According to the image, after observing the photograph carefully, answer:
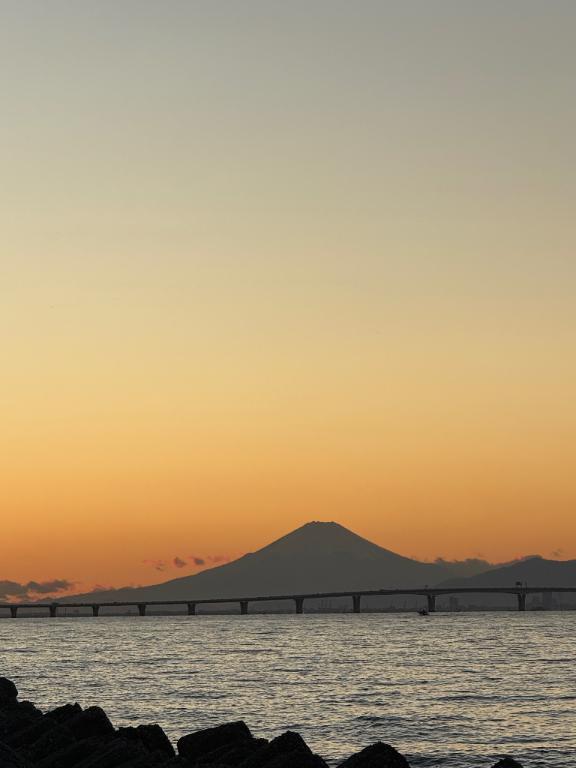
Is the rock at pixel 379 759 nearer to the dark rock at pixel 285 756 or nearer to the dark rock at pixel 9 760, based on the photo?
the dark rock at pixel 285 756

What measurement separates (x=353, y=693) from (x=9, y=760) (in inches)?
1977

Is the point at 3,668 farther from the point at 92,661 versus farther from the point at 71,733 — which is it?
the point at 71,733

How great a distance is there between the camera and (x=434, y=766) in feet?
154

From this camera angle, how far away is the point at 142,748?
104 feet

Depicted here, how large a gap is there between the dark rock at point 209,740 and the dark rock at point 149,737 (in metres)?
0.61

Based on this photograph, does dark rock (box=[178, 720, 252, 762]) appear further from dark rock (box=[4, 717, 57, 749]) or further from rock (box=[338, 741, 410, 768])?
rock (box=[338, 741, 410, 768])

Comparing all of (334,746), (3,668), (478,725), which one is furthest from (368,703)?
(3,668)

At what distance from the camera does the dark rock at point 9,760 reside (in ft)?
92.5

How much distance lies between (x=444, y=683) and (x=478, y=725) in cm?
2531

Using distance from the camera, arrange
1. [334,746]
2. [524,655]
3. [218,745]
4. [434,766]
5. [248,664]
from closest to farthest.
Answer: [218,745] → [434,766] → [334,746] → [248,664] → [524,655]

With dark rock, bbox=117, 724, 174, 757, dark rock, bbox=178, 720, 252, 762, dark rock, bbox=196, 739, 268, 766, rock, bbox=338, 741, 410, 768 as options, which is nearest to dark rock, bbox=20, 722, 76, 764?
dark rock, bbox=117, 724, 174, 757

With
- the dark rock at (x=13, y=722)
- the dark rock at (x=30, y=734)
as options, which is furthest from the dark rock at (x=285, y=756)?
the dark rock at (x=13, y=722)

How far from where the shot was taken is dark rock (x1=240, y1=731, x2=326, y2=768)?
30.5m

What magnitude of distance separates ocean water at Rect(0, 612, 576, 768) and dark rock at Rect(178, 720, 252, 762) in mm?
13710
